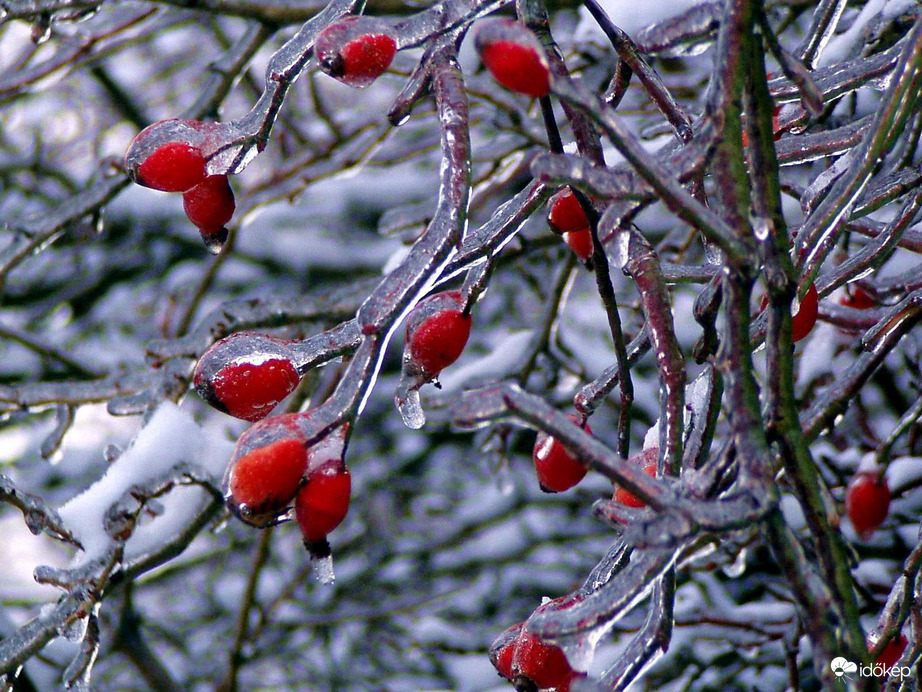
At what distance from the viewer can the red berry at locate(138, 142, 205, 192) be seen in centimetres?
83

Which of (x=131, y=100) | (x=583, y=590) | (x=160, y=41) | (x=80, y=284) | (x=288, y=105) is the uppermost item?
(x=160, y=41)

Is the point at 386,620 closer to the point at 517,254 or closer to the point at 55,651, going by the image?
the point at 55,651

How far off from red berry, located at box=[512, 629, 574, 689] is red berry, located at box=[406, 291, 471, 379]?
0.87 feet

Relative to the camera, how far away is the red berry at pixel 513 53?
586 mm

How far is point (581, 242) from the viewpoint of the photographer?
3.58 ft

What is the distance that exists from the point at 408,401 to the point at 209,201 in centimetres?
29

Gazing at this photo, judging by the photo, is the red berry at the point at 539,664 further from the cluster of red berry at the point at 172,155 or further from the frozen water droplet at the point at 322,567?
the cluster of red berry at the point at 172,155

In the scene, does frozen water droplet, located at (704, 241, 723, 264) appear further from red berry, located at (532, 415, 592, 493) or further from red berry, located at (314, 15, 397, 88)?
red berry, located at (314, 15, 397, 88)

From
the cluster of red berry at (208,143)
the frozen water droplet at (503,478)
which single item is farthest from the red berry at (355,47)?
the frozen water droplet at (503,478)

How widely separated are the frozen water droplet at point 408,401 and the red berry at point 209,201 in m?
0.25

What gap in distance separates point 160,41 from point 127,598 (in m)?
2.74

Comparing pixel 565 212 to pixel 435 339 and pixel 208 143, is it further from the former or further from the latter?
pixel 208 143

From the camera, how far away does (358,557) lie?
3.48 meters

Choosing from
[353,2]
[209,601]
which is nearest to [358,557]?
[209,601]
